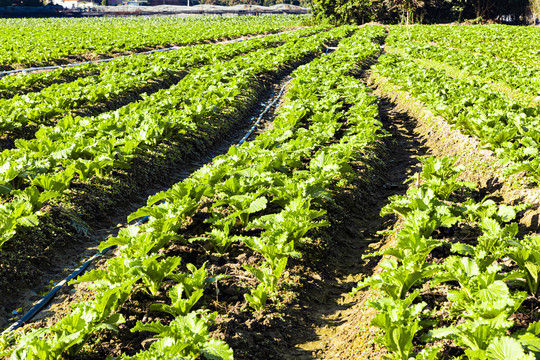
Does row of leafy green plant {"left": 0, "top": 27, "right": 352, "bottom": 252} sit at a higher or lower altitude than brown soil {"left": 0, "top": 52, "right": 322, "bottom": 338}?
higher

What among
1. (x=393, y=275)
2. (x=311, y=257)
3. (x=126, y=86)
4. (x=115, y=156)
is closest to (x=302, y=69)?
(x=126, y=86)

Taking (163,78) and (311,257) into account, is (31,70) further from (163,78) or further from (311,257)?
(311,257)

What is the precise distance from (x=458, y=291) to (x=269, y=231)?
2.11 meters

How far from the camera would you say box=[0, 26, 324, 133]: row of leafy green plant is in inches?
421

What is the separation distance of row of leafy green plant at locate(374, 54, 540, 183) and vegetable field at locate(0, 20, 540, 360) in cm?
5

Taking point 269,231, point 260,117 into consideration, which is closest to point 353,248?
point 269,231

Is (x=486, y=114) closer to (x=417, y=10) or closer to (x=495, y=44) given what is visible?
(x=495, y=44)

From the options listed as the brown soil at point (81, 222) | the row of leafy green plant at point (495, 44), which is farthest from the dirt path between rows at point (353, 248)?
the row of leafy green plant at point (495, 44)

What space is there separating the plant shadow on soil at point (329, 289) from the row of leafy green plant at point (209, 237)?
230 mm

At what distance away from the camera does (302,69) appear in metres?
17.7

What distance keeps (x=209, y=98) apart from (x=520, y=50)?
59.7ft

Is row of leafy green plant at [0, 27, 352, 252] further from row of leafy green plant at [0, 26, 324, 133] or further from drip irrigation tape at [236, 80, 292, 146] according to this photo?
row of leafy green plant at [0, 26, 324, 133]

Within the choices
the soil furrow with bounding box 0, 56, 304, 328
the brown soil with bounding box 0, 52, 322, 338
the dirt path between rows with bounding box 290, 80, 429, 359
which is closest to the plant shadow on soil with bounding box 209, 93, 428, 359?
the dirt path between rows with bounding box 290, 80, 429, 359

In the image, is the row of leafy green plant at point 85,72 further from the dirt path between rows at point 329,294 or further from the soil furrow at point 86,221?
the dirt path between rows at point 329,294
